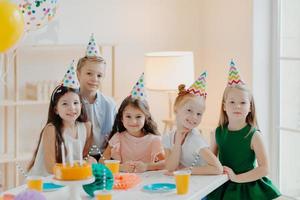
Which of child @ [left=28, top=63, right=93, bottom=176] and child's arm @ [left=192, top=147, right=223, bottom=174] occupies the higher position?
child @ [left=28, top=63, right=93, bottom=176]

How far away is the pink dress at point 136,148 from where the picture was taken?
3.33m

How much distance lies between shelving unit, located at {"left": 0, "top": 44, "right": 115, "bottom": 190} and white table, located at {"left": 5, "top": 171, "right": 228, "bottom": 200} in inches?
55.4

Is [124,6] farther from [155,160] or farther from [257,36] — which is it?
[155,160]

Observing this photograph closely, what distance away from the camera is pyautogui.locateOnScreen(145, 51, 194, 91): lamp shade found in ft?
15.1

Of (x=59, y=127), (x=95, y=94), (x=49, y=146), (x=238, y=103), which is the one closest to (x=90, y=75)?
(x=95, y=94)

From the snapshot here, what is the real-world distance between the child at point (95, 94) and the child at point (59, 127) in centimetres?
20

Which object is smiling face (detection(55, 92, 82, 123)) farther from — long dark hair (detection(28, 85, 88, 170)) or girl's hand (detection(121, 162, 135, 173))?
girl's hand (detection(121, 162, 135, 173))

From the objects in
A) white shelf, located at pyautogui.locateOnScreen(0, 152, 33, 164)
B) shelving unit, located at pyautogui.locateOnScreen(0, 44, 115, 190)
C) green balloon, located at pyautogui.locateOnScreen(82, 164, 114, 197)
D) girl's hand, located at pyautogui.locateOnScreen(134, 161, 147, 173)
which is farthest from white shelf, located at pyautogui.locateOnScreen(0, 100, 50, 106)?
green balloon, located at pyautogui.locateOnScreen(82, 164, 114, 197)

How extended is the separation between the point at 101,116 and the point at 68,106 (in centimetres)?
39

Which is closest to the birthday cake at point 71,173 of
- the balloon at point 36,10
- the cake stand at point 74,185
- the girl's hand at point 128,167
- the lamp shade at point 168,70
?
the cake stand at point 74,185

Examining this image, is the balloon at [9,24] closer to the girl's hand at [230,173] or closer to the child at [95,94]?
the child at [95,94]

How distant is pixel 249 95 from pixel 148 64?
1.53 metres

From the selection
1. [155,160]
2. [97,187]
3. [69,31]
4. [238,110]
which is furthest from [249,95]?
[69,31]

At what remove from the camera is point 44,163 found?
3297 mm
